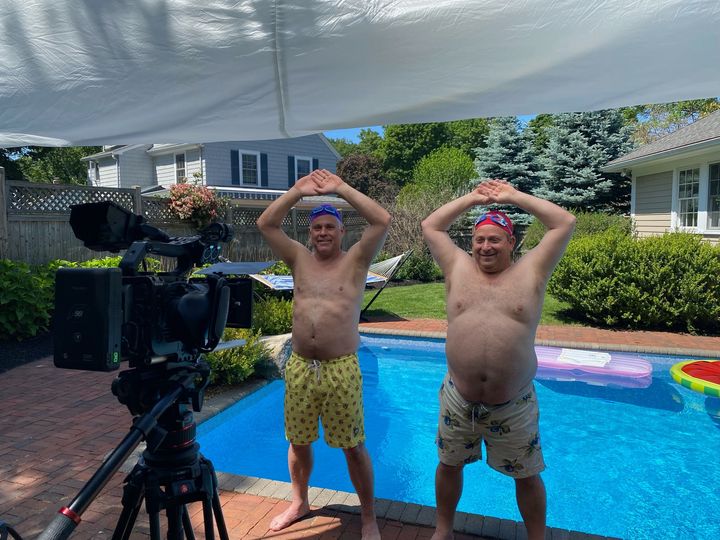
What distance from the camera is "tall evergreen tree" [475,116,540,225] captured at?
17.2 metres

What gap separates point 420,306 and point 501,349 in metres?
8.10

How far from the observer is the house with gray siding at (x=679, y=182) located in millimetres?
10438

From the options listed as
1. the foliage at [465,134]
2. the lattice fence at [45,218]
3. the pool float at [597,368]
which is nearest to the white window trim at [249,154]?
the lattice fence at [45,218]

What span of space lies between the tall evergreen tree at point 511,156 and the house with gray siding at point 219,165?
25.7ft

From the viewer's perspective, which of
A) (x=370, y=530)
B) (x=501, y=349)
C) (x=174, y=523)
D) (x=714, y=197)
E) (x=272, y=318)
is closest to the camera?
(x=174, y=523)

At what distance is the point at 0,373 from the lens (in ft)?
19.1

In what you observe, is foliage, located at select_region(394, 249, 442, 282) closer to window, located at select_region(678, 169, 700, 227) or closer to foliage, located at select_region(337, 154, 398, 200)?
window, located at select_region(678, 169, 700, 227)

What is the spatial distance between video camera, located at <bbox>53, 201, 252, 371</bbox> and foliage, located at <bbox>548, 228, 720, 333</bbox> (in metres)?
7.52

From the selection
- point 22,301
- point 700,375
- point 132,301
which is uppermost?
point 132,301

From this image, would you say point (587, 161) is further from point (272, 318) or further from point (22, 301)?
point (22, 301)

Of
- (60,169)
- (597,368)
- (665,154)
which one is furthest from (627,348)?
(60,169)

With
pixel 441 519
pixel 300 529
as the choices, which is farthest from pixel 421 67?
pixel 300 529

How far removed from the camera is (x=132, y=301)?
151 cm

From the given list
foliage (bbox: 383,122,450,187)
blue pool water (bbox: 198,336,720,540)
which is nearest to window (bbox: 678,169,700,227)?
blue pool water (bbox: 198,336,720,540)
